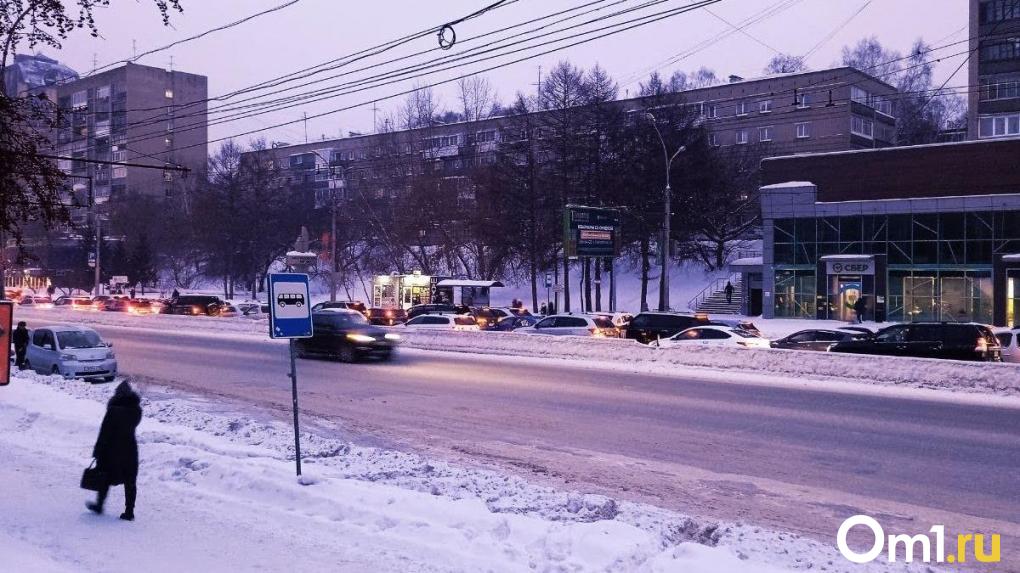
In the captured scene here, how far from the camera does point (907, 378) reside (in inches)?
766

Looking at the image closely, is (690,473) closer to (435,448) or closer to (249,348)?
(435,448)

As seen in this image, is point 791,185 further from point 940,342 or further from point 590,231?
point 940,342

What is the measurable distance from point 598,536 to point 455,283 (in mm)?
45568

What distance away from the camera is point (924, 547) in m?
7.61

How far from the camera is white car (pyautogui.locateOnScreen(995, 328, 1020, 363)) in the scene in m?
23.8

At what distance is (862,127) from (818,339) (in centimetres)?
5000

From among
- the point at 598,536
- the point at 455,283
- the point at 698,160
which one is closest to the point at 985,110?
the point at 698,160

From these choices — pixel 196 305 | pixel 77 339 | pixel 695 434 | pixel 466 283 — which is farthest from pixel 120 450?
pixel 196 305

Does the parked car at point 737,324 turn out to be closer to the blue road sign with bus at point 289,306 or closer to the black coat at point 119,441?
the blue road sign with bus at point 289,306

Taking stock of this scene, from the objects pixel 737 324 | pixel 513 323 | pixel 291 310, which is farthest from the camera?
pixel 513 323

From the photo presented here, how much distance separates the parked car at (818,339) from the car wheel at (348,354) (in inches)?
519

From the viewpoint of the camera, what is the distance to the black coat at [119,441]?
26.0 ft

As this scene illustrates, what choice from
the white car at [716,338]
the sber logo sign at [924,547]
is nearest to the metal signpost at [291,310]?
the sber logo sign at [924,547]

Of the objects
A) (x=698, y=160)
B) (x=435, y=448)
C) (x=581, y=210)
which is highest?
(x=698, y=160)
